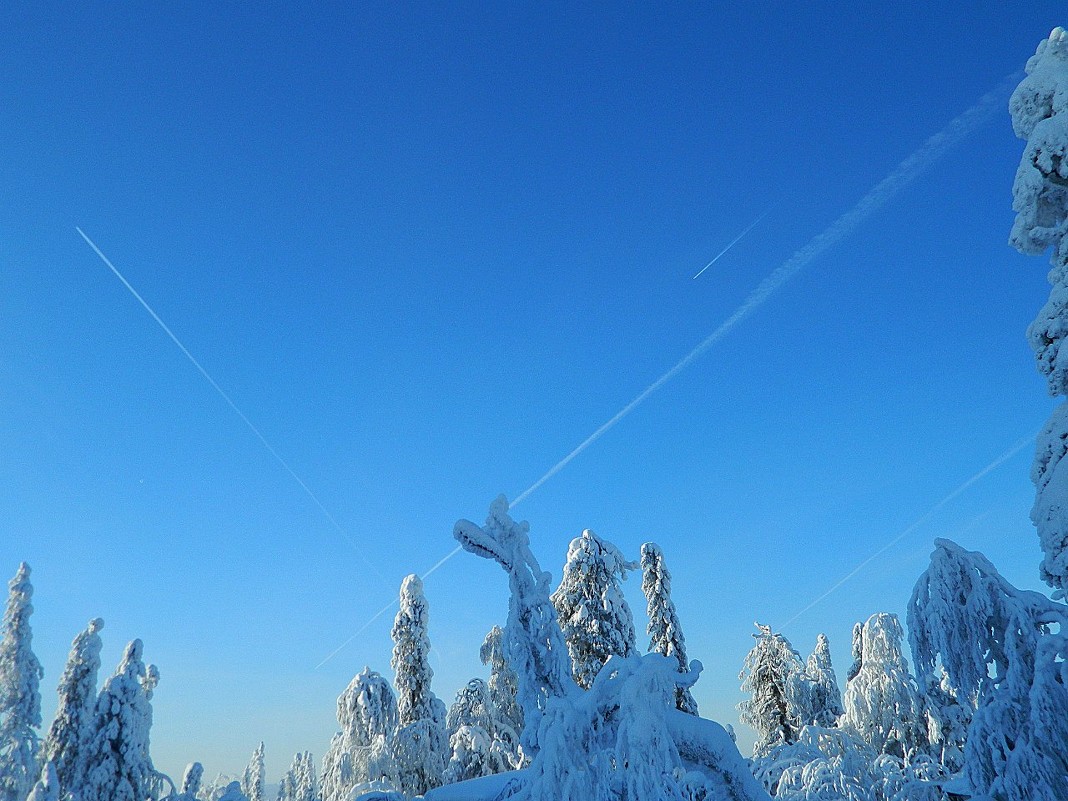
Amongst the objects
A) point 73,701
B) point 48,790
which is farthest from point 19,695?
point 48,790

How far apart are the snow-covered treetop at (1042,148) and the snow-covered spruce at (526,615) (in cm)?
939

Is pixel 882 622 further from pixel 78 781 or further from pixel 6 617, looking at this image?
pixel 6 617

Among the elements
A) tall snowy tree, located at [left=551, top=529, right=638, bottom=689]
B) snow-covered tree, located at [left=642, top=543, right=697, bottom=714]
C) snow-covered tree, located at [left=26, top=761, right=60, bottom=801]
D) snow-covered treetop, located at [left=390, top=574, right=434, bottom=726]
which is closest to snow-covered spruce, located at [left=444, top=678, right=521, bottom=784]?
snow-covered treetop, located at [left=390, top=574, right=434, bottom=726]

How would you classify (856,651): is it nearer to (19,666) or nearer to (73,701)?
(73,701)

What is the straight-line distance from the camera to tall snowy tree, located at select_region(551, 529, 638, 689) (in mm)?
24031

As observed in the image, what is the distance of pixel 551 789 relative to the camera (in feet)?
24.0

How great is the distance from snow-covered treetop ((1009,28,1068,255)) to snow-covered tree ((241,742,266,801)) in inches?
3574

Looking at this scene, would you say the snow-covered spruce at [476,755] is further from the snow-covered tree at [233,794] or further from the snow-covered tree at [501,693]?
the snow-covered tree at [233,794]

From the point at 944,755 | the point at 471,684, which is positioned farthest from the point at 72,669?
the point at 944,755

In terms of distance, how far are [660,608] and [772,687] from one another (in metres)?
8.38

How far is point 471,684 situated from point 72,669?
55.4ft

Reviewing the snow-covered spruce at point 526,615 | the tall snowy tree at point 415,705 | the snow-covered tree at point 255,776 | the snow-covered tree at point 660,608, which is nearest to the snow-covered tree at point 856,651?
the snow-covered tree at point 660,608

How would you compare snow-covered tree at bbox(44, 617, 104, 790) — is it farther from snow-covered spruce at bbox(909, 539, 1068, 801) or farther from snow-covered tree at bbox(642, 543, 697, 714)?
snow-covered spruce at bbox(909, 539, 1068, 801)

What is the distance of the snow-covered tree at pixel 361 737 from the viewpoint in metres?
25.8
